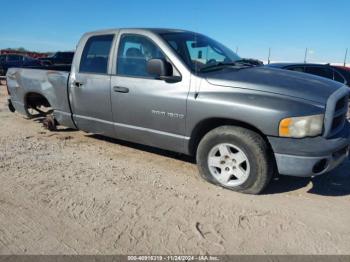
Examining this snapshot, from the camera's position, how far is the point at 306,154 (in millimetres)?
3400

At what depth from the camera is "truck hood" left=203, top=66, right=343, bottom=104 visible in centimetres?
354

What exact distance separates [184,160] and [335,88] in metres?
2.27

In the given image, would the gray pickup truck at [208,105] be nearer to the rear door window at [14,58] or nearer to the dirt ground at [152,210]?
the dirt ground at [152,210]

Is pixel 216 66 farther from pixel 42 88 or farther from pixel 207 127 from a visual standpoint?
pixel 42 88

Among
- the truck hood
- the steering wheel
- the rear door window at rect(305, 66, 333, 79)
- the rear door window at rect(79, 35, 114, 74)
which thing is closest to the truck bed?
the rear door window at rect(79, 35, 114, 74)

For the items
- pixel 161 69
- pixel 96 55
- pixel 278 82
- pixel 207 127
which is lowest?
pixel 207 127

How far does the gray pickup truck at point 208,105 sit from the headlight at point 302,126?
0.01 meters

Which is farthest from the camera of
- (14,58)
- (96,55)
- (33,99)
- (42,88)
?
(14,58)

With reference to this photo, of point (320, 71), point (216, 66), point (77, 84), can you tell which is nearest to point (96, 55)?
point (77, 84)

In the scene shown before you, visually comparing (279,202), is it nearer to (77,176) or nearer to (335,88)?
(335,88)

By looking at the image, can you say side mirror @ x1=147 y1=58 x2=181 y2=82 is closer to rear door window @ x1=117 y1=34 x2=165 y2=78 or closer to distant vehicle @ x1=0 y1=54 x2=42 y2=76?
rear door window @ x1=117 y1=34 x2=165 y2=78

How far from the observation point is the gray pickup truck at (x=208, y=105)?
3447 mm

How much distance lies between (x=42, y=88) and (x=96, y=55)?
1.49 meters

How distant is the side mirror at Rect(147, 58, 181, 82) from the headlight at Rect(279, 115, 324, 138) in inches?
55.7
